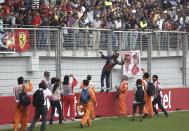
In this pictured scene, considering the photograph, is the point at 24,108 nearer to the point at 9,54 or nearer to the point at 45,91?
the point at 45,91

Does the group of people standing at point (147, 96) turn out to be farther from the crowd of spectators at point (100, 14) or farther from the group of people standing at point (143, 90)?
the crowd of spectators at point (100, 14)

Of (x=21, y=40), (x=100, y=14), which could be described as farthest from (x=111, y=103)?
(x=100, y=14)

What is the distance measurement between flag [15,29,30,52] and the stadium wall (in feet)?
9.09

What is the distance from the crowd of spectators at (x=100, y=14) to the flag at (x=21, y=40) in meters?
1.16

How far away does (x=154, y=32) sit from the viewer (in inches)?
1168

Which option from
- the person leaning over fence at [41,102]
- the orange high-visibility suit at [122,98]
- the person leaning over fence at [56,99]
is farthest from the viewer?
the orange high-visibility suit at [122,98]

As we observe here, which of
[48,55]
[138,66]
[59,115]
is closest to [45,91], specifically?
[59,115]

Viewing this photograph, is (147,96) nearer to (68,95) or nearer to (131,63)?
(131,63)

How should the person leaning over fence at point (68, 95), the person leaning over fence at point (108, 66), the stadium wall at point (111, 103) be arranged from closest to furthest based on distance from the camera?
the stadium wall at point (111, 103) → the person leaning over fence at point (68, 95) → the person leaning over fence at point (108, 66)

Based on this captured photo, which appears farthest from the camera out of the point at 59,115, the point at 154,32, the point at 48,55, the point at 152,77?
the point at 154,32

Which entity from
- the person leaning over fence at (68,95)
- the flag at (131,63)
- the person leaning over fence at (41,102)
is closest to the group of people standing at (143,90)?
the flag at (131,63)

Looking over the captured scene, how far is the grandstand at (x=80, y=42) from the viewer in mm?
24828

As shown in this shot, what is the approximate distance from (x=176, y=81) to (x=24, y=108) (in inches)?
454

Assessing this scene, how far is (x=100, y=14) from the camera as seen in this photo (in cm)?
3453
